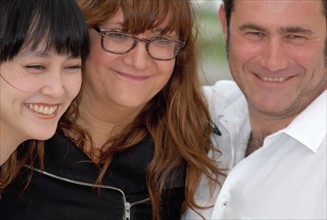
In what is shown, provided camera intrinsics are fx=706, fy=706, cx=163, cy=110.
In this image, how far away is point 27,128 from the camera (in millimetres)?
2471

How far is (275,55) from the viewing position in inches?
112

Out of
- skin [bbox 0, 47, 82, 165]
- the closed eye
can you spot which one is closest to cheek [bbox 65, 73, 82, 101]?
skin [bbox 0, 47, 82, 165]

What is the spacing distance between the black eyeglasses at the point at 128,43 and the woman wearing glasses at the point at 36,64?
0.15 m

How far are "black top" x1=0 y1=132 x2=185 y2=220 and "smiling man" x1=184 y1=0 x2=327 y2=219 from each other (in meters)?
0.31

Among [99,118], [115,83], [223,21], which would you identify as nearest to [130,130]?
[99,118]

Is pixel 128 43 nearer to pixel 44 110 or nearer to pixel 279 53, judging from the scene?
pixel 44 110

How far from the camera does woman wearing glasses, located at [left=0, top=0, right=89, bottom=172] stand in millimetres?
2350

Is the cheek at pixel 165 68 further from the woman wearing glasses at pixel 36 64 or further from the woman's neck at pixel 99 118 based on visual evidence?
the woman wearing glasses at pixel 36 64

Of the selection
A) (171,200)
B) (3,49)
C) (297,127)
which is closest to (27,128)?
(3,49)

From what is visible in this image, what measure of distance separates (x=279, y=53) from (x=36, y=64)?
1.00m

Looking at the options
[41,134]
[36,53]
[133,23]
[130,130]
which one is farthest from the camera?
[130,130]

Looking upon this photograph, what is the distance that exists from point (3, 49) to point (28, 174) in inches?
25.8

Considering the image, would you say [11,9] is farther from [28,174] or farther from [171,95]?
[171,95]

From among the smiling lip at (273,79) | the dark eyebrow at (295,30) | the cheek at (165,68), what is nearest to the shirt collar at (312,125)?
the smiling lip at (273,79)
